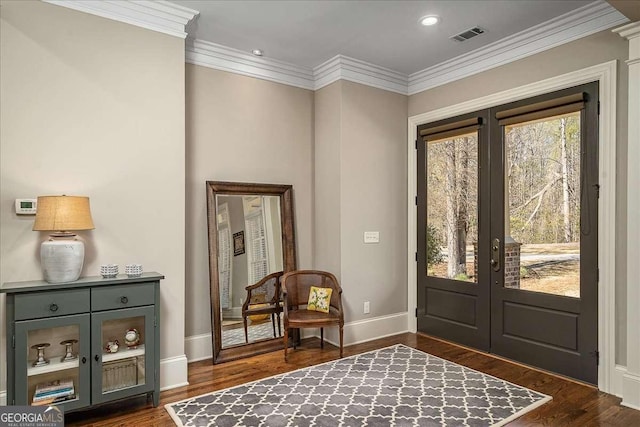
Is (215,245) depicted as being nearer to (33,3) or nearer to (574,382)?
(33,3)

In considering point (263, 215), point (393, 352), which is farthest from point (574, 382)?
point (263, 215)

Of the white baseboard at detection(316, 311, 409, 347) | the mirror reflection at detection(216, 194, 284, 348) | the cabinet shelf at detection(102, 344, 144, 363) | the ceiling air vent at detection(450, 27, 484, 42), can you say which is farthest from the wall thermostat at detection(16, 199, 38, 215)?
the ceiling air vent at detection(450, 27, 484, 42)

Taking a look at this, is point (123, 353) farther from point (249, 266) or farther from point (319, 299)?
point (319, 299)

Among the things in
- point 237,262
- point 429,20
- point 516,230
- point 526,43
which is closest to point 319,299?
point 237,262

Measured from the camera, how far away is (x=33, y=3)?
9.35 ft

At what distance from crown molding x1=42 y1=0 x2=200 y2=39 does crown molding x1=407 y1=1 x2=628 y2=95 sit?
2566 mm

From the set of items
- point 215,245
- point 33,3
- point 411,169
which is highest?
point 33,3

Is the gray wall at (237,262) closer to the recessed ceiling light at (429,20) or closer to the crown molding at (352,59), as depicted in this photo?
the crown molding at (352,59)

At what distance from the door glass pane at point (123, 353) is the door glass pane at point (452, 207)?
3036 millimetres

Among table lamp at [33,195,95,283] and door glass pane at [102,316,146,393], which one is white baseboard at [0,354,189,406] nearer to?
door glass pane at [102,316,146,393]

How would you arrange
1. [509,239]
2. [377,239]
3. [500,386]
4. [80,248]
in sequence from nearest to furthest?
1. [80,248]
2. [500,386]
3. [509,239]
4. [377,239]

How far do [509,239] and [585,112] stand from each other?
1233 millimetres

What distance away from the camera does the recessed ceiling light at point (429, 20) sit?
3.40 meters

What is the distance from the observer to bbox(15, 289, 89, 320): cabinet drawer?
255cm
